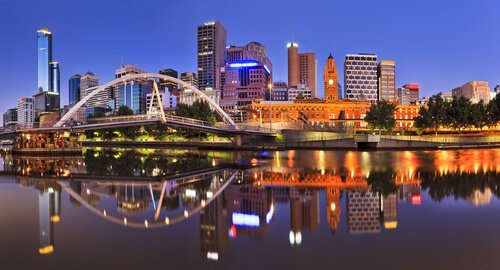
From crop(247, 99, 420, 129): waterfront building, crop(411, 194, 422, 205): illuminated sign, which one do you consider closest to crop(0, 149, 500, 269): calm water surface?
crop(411, 194, 422, 205): illuminated sign

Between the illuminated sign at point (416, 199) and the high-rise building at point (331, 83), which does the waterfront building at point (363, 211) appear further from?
the high-rise building at point (331, 83)

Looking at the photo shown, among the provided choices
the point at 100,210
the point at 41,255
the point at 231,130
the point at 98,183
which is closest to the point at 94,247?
the point at 41,255

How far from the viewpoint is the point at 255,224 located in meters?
12.2

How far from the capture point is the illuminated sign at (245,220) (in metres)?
12.2

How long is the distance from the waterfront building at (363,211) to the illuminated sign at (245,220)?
289cm

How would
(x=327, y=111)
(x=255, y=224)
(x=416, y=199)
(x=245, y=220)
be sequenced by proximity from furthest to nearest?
(x=327, y=111) → (x=416, y=199) → (x=245, y=220) → (x=255, y=224)

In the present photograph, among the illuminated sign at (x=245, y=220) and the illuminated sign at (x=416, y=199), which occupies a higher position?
the illuminated sign at (x=416, y=199)

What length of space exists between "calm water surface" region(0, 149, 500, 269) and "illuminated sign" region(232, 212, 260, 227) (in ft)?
0.28

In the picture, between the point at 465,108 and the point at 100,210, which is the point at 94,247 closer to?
the point at 100,210

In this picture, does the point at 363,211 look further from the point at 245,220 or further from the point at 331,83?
the point at 331,83

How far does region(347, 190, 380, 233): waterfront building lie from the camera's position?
1167 cm

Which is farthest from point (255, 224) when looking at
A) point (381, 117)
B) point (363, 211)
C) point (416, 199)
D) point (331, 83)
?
point (331, 83)

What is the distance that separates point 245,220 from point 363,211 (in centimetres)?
433

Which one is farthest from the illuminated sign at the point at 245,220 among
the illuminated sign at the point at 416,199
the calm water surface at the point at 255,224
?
the illuminated sign at the point at 416,199
